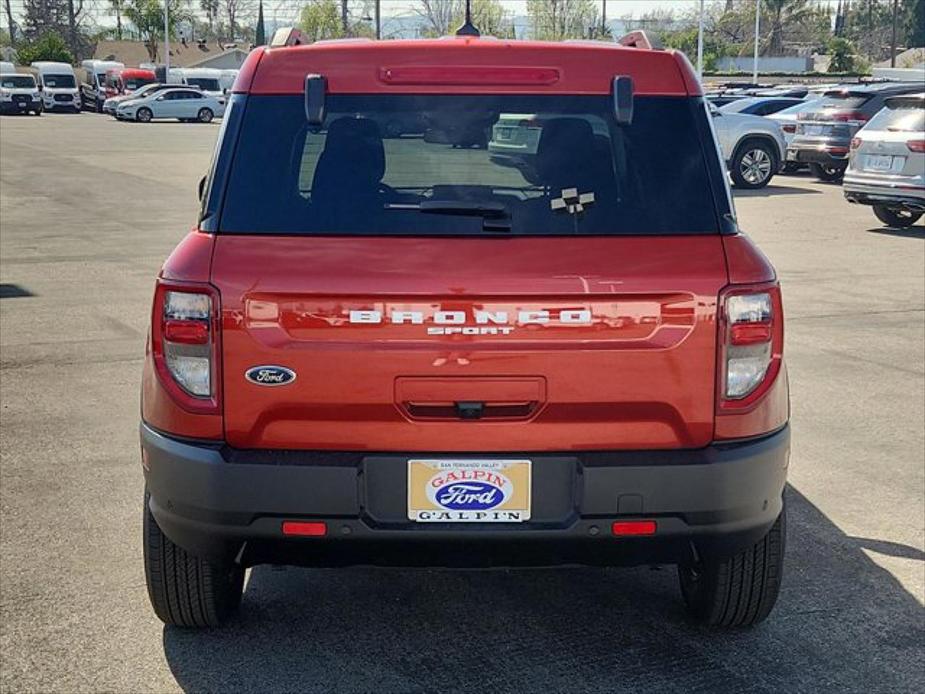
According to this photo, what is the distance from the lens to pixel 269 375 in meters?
3.31

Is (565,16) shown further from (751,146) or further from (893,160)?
(893,160)

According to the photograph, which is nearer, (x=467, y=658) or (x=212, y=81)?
(x=467, y=658)

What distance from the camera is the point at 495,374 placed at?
3307mm

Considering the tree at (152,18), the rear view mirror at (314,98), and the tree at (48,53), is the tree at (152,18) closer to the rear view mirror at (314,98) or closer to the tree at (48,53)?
the tree at (48,53)

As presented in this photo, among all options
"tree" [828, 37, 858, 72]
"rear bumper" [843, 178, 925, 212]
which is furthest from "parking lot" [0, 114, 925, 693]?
"tree" [828, 37, 858, 72]

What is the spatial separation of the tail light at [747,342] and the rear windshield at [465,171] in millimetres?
234

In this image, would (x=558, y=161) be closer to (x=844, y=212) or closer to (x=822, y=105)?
(x=844, y=212)

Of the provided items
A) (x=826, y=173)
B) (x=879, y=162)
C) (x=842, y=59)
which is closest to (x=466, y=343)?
(x=879, y=162)

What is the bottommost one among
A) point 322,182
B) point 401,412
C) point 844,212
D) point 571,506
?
point 844,212

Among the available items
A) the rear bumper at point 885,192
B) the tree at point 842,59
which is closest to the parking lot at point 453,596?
the rear bumper at point 885,192

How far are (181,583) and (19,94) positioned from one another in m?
55.9

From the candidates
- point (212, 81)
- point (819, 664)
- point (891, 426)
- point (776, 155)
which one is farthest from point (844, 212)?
point (212, 81)

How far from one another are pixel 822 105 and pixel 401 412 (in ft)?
65.6

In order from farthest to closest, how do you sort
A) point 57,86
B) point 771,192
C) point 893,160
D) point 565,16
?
point 565,16 < point 57,86 < point 771,192 < point 893,160
